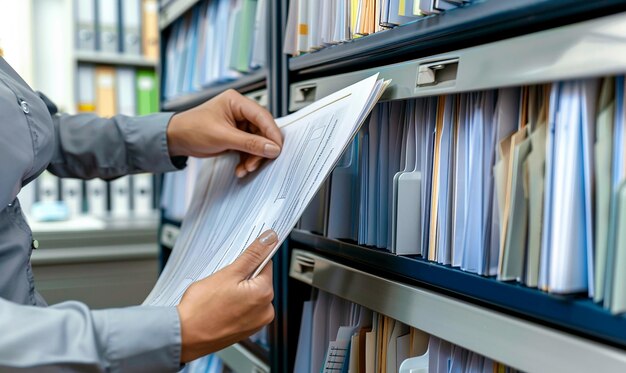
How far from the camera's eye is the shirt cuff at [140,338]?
534mm

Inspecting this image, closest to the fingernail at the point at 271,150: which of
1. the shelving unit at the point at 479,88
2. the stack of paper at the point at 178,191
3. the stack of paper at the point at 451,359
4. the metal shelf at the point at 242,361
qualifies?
the shelving unit at the point at 479,88

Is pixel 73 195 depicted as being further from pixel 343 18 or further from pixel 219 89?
pixel 343 18

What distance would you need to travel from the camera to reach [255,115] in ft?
2.75

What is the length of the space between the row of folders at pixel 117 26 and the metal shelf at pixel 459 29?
1.82m

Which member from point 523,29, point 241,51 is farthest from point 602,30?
point 241,51

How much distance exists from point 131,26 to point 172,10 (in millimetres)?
982

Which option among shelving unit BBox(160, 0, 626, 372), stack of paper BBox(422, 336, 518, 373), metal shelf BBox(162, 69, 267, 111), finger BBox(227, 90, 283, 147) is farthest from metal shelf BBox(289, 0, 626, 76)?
stack of paper BBox(422, 336, 518, 373)

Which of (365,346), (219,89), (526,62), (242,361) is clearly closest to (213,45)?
(219,89)

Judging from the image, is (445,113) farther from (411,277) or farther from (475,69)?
(411,277)

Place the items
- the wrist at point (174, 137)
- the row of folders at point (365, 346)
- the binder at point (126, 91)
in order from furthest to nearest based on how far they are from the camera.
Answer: the binder at point (126, 91)
the wrist at point (174, 137)
the row of folders at point (365, 346)

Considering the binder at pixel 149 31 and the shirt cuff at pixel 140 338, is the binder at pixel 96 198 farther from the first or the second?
the shirt cuff at pixel 140 338

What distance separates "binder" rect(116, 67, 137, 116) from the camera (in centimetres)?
241

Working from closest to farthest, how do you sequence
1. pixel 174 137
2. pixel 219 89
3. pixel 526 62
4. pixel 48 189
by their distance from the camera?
pixel 526 62 < pixel 174 137 < pixel 219 89 < pixel 48 189

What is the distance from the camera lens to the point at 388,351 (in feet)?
2.39
